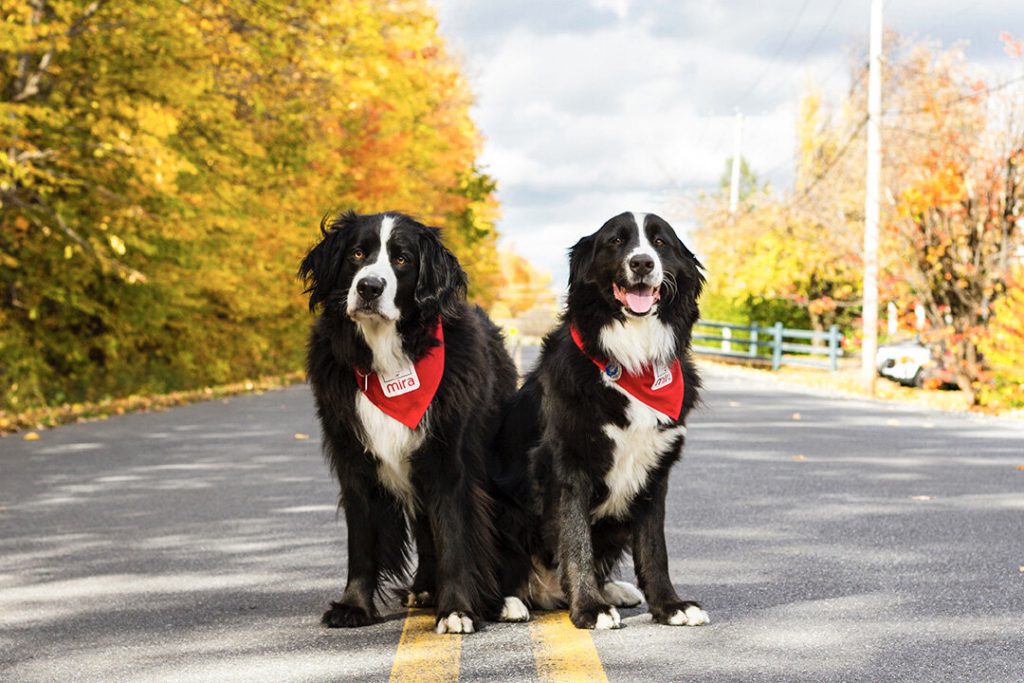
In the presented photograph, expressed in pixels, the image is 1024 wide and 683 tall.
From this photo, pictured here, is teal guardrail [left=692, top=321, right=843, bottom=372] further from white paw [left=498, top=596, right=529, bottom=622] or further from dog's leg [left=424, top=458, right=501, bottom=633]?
dog's leg [left=424, top=458, right=501, bottom=633]

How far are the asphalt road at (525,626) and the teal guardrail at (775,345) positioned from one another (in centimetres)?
2229

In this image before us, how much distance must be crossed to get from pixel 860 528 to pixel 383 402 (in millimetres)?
3885

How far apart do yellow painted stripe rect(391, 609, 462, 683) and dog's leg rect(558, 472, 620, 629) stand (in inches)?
18.7

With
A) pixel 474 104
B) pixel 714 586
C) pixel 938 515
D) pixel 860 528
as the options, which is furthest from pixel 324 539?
pixel 474 104

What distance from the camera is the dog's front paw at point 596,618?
480cm

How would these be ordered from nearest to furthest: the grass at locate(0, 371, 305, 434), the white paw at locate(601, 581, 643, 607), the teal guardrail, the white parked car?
the white paw at locate(601, 581, 643, 607), the grass at locate(0, 371, 305, 434), the white parked car, the teal guardrail

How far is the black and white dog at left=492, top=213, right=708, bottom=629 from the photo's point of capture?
484 centimetres

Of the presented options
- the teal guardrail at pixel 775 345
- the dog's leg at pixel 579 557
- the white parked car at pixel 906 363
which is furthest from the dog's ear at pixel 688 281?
the teal guardrail at pixel 775 345

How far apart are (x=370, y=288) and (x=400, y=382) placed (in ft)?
1.29

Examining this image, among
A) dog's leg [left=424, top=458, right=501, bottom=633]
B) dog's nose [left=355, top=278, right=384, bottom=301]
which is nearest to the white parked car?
dog's leg [left=424, top=458, right=501, bottom=633]

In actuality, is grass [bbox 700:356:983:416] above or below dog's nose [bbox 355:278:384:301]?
below

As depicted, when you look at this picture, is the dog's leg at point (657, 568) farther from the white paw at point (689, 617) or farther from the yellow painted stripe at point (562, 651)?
the yellow painted stripe at point (562, 651)

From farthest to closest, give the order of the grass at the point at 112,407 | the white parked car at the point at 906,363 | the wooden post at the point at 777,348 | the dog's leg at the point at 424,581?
the wooden post at the point at 777,348 < the white parked car at the point at 906,363 < the grass at the point at 112,407 < the dog's leg at the point at 424,581

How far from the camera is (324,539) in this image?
725cm
